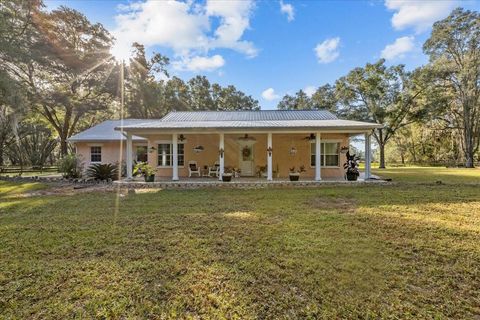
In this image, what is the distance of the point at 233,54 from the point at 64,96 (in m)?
14.4

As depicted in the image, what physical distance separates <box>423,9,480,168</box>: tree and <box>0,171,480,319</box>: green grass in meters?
25.9

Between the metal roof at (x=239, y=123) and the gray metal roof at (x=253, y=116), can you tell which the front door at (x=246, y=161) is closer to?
the metal roof at (x=239, y=123)

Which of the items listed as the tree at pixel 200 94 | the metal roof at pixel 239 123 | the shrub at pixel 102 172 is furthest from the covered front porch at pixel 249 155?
the tree at pixel 200 94

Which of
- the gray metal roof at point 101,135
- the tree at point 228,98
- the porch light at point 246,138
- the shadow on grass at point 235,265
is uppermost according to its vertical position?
the tree at point 228,98

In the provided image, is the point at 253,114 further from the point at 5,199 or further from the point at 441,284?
the point at 441,284

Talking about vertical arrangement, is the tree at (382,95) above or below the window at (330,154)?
above

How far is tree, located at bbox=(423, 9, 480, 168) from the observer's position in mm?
24953

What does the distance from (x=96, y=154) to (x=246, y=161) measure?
10230 millimetres

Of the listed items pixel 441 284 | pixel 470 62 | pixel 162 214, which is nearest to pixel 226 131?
pixel 162 214

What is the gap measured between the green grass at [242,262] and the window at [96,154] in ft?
33.9

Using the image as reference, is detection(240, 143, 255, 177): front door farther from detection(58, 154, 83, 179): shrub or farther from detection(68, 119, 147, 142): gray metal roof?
detection(58, 154, 83, 179): shrub

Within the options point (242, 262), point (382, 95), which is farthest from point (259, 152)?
point (382, 95)

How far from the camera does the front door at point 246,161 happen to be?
14.1m

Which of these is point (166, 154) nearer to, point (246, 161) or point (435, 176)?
point (246, 161)
